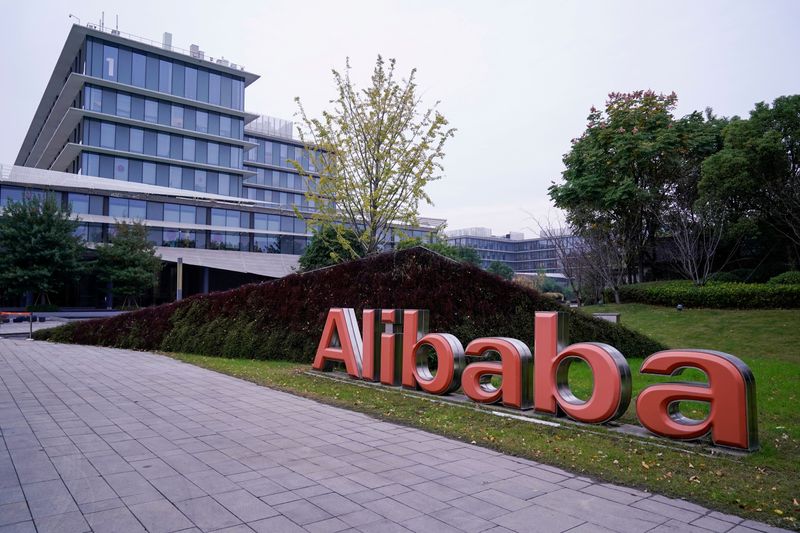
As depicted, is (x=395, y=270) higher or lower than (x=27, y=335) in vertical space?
higher

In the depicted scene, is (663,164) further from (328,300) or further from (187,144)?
(187,144)

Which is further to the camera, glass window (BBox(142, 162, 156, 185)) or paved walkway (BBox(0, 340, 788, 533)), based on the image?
glass window (BBox(142, 162, 156, 185))

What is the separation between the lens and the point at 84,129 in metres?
49.2

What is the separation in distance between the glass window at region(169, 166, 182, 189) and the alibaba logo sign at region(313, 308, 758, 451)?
48871 mm

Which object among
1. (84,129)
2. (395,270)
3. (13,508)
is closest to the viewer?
(13,508)

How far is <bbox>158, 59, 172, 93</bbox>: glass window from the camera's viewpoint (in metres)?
53.5

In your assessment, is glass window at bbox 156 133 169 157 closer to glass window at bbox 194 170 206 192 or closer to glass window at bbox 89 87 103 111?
glass window at bbox 194 170 206 192

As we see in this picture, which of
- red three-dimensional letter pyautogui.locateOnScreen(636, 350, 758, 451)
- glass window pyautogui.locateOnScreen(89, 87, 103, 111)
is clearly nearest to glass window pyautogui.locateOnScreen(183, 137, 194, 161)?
glass window pyautogui.locateOnScreen(89, 87, 103, 111)

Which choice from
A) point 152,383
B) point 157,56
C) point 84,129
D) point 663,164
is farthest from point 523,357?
point 157,56

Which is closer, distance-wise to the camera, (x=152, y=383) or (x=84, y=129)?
(x=152, y=383)

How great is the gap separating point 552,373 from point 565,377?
275 millimetres

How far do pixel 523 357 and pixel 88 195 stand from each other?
4688 cm

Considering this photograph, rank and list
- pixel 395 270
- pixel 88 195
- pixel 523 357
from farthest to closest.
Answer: pixel 88 195 → pixel 395 270 → pixel 523 357

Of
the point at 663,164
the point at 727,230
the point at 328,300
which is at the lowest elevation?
the point at 328,300
